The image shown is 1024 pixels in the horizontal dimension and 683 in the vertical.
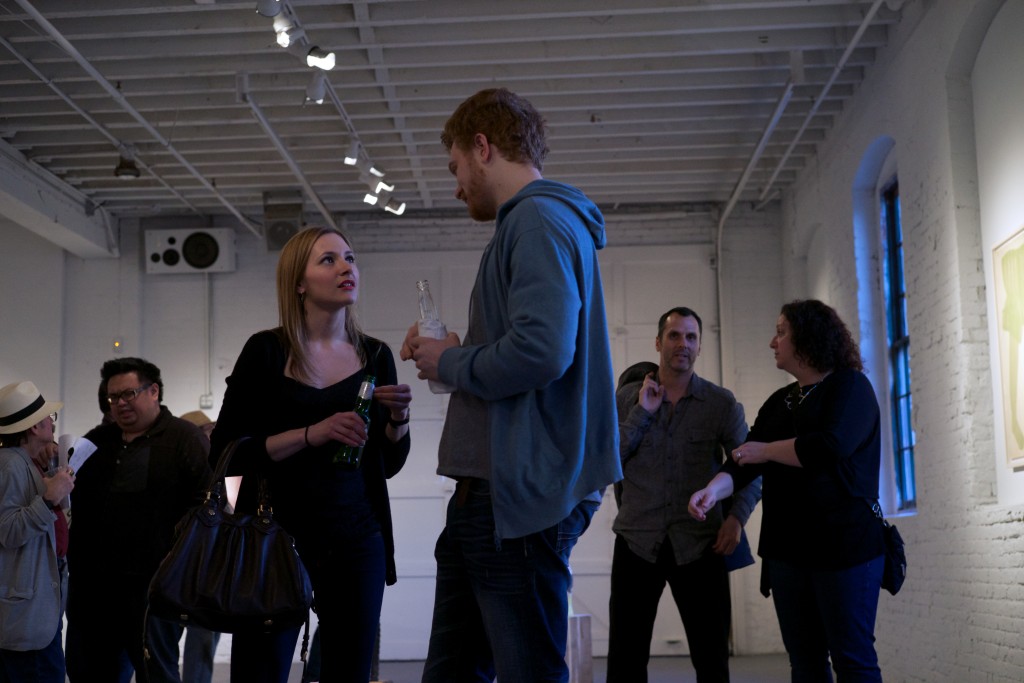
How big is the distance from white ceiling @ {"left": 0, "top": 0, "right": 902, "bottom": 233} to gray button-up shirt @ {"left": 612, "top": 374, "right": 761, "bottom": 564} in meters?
3.02

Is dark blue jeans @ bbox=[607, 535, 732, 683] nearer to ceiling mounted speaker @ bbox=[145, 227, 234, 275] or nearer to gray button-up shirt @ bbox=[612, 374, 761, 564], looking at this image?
gray button-up shirt @ bbox=[612, 374, 761, 564]

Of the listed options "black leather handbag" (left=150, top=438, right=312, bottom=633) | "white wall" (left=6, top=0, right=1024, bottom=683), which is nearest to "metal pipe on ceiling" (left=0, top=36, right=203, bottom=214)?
"white wall" (left=6, top=0, right=1024, bottom=683)

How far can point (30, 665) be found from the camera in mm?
4684

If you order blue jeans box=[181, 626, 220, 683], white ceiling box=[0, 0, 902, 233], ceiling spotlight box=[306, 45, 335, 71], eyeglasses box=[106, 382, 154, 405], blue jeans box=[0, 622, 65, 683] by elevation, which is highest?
white ceiling box=[0, 0, 902, 233]

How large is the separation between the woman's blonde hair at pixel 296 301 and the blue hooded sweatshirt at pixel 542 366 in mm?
877

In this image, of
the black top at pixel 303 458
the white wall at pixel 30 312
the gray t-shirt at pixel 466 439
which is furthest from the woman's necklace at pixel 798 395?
the white wall at pixel 30 312

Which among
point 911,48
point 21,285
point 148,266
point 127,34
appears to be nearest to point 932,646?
point 911,48

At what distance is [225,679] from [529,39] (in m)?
5.55

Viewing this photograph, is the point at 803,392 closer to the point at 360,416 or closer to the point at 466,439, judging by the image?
the point at 360,416

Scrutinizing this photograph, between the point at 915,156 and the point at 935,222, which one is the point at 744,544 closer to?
the point at 935,222

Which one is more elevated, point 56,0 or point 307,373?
point 56,0

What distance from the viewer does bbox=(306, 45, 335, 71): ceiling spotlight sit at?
21.6 ft

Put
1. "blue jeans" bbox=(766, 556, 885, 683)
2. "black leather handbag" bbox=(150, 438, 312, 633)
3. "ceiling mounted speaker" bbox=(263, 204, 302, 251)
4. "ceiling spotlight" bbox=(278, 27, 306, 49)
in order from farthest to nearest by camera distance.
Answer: "ceiling mounted speaker" bbox=(263, 204, 302, 251) < "ceiling spotlight" bbox=(278, 27, 306, 49) < "blue jeans" bbox=(766, 556, 885, 683) < "black leather handbag" bbox=(150, 438, 312, 633)

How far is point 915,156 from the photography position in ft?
22.4
